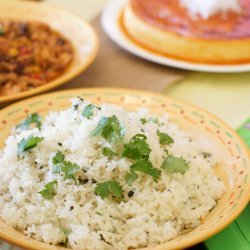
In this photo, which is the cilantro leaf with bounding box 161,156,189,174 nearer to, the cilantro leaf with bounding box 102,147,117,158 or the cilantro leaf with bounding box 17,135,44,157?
the cilantro leaf with bounding box 102,147,117,158

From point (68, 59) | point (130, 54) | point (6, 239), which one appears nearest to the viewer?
point (6, 239)

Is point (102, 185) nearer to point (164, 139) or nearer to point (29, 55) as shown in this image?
point (164, 139)

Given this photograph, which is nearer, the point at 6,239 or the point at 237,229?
the point at 6,239

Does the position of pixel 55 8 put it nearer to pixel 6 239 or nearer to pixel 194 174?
pixel 194 174

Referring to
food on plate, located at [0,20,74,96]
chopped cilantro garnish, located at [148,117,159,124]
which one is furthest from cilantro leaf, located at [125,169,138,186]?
food on plate, located at [0,20,74,96]

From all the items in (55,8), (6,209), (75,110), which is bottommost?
(55,8)

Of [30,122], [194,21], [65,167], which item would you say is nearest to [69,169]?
[65,167]

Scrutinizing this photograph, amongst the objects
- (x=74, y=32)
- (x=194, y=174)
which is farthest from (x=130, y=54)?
(x=194, y=174)
